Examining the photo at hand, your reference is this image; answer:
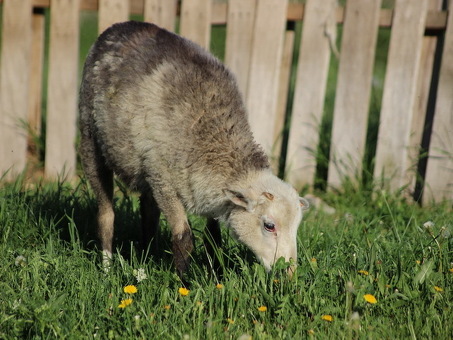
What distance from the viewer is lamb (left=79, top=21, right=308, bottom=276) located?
3861 millimetres

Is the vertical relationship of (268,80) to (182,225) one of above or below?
above

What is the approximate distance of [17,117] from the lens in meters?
6.27

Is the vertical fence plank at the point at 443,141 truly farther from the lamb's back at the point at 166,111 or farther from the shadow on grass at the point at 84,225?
the lamb's back at the point at 166,111

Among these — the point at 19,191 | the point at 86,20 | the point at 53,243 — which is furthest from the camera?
the point at 86,20

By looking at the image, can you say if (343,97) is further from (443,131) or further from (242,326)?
(242,326)

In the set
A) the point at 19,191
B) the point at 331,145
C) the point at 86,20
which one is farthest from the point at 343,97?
the point at 86,20

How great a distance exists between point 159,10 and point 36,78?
1.52m

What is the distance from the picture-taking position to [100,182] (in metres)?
4.59

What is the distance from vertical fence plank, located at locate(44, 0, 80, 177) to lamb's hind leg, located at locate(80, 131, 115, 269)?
1.53m

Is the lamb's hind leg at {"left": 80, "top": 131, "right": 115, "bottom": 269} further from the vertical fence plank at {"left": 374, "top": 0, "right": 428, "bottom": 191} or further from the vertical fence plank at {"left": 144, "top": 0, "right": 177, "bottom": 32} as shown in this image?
the vertical fence plank at {"left": 374, "top": 0, "right": 428, "bottom": 191}

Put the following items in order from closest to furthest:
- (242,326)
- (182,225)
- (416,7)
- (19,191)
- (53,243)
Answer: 1. (242,326)
2. (182,225)
3. (53,243)
4. (19,191)
5. (416,7)

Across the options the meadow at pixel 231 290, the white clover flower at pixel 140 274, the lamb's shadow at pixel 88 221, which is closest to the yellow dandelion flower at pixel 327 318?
the meadow at pixel 231 290

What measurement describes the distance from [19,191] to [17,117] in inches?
65.0

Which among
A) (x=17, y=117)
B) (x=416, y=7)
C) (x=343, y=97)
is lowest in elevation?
(x=17, y=117)
